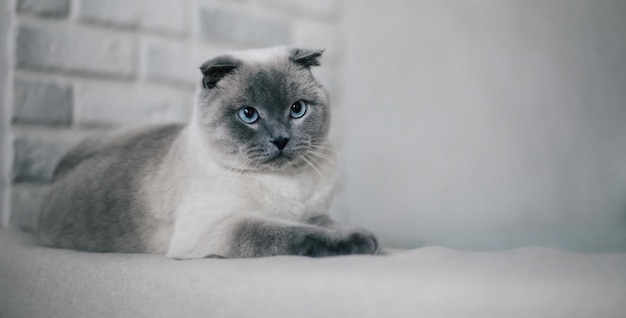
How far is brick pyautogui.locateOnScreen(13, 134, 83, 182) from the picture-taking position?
1.49 m

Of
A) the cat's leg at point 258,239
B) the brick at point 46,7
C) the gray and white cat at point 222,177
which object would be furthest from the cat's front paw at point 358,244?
the brick at point 46,7

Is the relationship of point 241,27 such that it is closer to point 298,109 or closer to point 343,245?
point 298,109

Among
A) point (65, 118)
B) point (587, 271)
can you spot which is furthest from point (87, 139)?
point (587, 271)

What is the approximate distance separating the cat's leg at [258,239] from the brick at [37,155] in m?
0.64

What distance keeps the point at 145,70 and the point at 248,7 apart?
421mm

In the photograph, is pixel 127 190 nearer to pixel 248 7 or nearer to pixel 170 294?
pixel 170 294

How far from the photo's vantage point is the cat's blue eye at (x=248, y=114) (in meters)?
1.13

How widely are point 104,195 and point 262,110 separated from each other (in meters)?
0.43

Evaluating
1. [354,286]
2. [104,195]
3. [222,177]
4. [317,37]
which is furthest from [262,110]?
[317,37]

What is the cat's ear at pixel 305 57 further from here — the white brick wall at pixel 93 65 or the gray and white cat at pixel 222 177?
the white brick wall at pixel 93 65

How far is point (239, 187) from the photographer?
3.70 ft

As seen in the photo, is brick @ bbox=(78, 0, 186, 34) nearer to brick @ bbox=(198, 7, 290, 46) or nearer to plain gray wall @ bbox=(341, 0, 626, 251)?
brick @ bbox=(198, 7, 290, 46)

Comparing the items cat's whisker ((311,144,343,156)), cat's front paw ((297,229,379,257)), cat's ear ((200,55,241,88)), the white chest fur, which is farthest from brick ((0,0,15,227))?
cat's front paw ((297,229,379,257))

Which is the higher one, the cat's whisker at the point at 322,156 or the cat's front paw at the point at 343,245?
the cat's whisker at the point at 322,156
